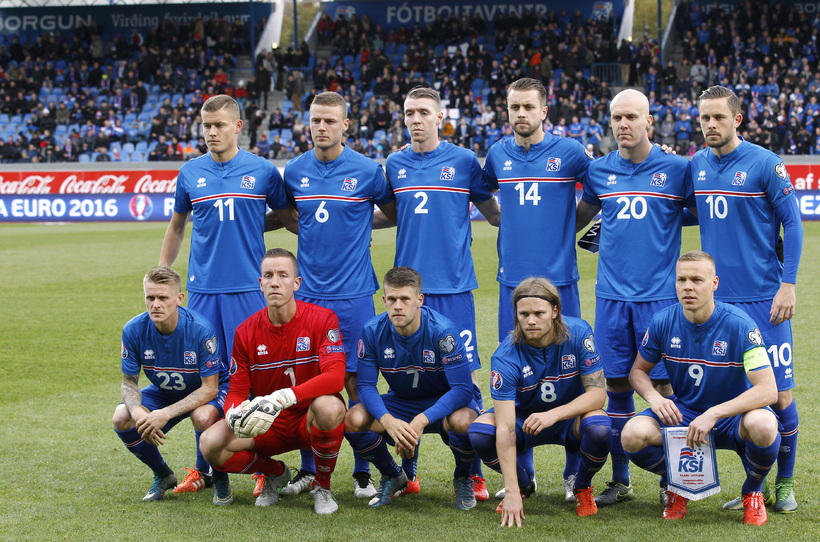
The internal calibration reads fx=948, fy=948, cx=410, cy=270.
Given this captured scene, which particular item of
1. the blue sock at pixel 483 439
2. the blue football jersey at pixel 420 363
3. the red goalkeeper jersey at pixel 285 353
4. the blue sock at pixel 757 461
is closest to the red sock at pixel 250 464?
the red goalkeeper jersey at pixel 285 353

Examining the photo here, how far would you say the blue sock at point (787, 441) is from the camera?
4879 millimetres

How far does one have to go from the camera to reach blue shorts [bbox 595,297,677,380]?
5203 millimetres

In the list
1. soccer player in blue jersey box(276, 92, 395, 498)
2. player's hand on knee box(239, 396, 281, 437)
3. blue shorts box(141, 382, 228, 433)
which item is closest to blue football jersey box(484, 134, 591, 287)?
soccer player in blue jersey box(276, 92, 395, 498)

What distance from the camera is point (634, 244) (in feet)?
17.1

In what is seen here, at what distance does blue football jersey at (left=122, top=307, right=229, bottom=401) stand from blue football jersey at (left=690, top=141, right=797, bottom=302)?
2771 mm

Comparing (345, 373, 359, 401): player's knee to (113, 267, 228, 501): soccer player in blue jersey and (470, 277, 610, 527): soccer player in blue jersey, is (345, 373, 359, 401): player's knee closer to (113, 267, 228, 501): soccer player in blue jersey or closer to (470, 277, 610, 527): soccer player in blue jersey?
(113, 267, 228, 501): soccer player in blue jersey

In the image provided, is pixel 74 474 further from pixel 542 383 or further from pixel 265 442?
pixel 542 383

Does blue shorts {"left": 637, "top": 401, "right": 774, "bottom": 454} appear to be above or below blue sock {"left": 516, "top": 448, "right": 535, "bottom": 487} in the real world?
above

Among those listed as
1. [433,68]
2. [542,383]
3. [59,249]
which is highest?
[433,68]

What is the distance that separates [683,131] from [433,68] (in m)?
10.7

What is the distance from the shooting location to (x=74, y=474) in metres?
5.49

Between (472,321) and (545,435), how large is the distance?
3.12 ft

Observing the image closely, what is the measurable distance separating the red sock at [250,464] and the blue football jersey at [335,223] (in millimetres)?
1011

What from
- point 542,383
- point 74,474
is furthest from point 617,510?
point 74,474
